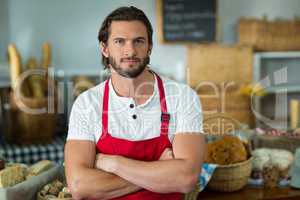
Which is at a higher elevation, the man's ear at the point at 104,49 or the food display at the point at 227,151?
the man's ear at the point at 104,49

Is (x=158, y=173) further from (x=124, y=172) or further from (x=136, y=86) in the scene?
(x=136, y=86)

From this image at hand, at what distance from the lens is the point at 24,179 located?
182cm

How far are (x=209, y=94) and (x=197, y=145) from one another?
293cm

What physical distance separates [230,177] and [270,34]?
128 inches

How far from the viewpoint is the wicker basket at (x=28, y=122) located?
10.3 feet

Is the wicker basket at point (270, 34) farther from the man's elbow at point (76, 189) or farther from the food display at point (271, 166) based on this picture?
the man's elbow at point (76, 189)

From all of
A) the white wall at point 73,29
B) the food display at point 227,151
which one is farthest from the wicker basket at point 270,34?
the food display at point 227,151

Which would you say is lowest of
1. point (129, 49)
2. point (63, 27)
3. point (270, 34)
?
point (129, 49)

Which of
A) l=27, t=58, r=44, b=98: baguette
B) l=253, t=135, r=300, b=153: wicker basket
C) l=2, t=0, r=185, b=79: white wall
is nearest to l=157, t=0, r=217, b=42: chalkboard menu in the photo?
l=2, t=0, r=185, b=79: white wall

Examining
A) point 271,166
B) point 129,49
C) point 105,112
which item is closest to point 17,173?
point 105,112

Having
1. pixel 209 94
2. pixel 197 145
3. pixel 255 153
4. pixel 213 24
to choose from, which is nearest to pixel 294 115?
pixel 255 153

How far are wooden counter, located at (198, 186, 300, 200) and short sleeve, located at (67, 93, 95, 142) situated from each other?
70 cm

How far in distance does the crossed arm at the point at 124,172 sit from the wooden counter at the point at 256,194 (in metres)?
0.49

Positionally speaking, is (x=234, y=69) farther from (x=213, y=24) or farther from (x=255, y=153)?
(x=255, y=153)
